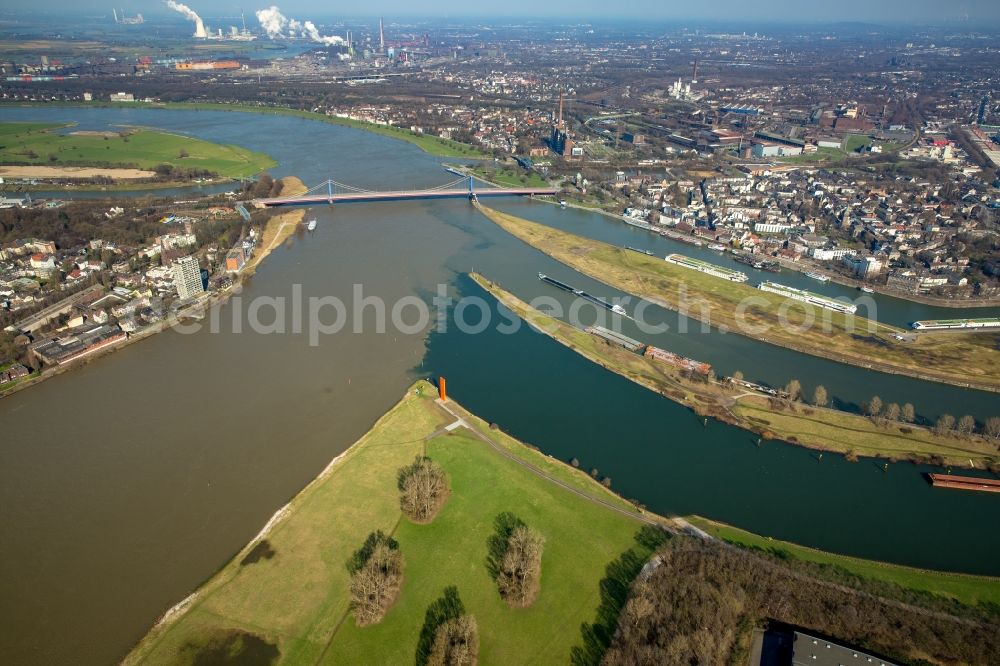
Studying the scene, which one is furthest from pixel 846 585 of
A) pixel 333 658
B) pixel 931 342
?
pixel 931 342

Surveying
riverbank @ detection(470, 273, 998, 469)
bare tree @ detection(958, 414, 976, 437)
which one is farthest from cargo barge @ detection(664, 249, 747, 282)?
bare tree @ detection(958, 414, 976, 437)

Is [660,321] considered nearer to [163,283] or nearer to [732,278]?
[732,278]

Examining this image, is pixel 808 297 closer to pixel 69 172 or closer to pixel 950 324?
pixel 950 324

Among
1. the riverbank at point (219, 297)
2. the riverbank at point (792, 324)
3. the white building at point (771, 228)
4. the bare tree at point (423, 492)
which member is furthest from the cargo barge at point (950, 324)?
the riverbank at point (219, 297)

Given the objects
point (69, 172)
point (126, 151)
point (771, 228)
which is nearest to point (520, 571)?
point (771, 228)

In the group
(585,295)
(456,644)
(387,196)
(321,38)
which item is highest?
(321,38)

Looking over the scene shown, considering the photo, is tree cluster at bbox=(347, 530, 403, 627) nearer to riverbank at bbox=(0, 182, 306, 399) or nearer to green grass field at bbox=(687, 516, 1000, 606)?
green grass field at bbox=(687, 516, 1000, 606)
